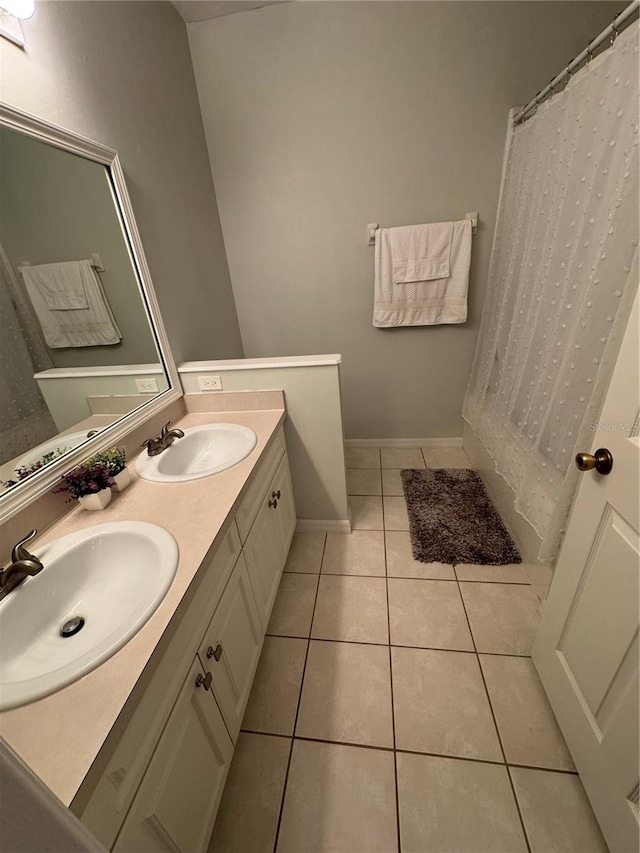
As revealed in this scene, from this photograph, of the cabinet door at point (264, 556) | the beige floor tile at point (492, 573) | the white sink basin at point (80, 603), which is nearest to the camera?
the white sink basin at point (80, 603)

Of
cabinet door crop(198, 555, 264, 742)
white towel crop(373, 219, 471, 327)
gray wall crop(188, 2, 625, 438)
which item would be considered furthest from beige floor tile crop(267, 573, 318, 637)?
white towel crop(373, 219, 471, 327)

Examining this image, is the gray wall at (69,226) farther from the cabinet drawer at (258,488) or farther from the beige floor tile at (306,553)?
the beige floor tile at (306,553)

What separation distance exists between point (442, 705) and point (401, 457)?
159cm

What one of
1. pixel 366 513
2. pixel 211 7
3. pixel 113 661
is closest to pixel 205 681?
pixel 113 661

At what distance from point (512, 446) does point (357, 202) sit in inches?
65.8

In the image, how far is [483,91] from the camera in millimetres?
1703

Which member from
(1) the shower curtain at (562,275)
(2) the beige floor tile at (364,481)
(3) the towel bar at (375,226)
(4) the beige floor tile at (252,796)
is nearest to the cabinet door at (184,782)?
(4) the beige floor tile at (252,796)

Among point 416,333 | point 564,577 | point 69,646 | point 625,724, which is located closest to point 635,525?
point 564,577

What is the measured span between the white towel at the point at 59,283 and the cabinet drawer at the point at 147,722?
910 millimetres

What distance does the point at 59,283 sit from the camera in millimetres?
1024

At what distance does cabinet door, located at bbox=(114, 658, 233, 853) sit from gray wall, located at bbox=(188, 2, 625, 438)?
2.08m

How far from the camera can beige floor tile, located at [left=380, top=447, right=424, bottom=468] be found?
2.43 meters

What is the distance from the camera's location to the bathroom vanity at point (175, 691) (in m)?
0.49

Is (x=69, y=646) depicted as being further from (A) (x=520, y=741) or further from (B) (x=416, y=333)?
(B) (x=416, y=333)
